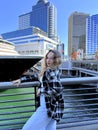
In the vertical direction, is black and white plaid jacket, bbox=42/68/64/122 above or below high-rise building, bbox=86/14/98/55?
below

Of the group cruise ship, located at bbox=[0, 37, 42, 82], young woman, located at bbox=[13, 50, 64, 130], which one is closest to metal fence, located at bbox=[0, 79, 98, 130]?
young woman, located at bbox=[13, 50, 64, 130]

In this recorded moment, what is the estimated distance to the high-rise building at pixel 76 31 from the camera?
399 feet

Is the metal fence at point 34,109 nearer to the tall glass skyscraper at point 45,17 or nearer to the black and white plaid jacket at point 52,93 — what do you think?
the black and white plaid jacket at point 52,93

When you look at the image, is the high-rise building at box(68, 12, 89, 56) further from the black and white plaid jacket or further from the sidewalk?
the black and white plaid jacket

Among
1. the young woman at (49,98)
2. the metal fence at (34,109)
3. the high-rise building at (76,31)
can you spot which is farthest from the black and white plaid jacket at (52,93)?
the high-rise building at (76,31)

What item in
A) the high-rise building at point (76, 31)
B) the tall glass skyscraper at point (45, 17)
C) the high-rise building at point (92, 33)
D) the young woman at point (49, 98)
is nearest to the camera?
the young woman at point (49, 98)

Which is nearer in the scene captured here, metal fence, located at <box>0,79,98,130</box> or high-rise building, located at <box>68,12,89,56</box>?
metal fence, located at <box>0,79,98,130</box>

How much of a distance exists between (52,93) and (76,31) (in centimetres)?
12976

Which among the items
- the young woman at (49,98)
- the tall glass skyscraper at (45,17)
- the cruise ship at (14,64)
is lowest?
the cruise ship at (14,64)

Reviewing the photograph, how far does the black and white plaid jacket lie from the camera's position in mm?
3381

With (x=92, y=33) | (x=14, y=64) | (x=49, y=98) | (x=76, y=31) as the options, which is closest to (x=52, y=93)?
(x=49, y=98)

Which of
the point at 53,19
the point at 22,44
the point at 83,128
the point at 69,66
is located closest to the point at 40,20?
the point at 53,19

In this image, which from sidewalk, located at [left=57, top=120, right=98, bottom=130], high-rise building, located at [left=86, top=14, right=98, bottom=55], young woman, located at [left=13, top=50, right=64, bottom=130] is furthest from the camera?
high-rise building, located at [left=86, top=14, right=98, bottom=55]

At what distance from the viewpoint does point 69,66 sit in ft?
218
